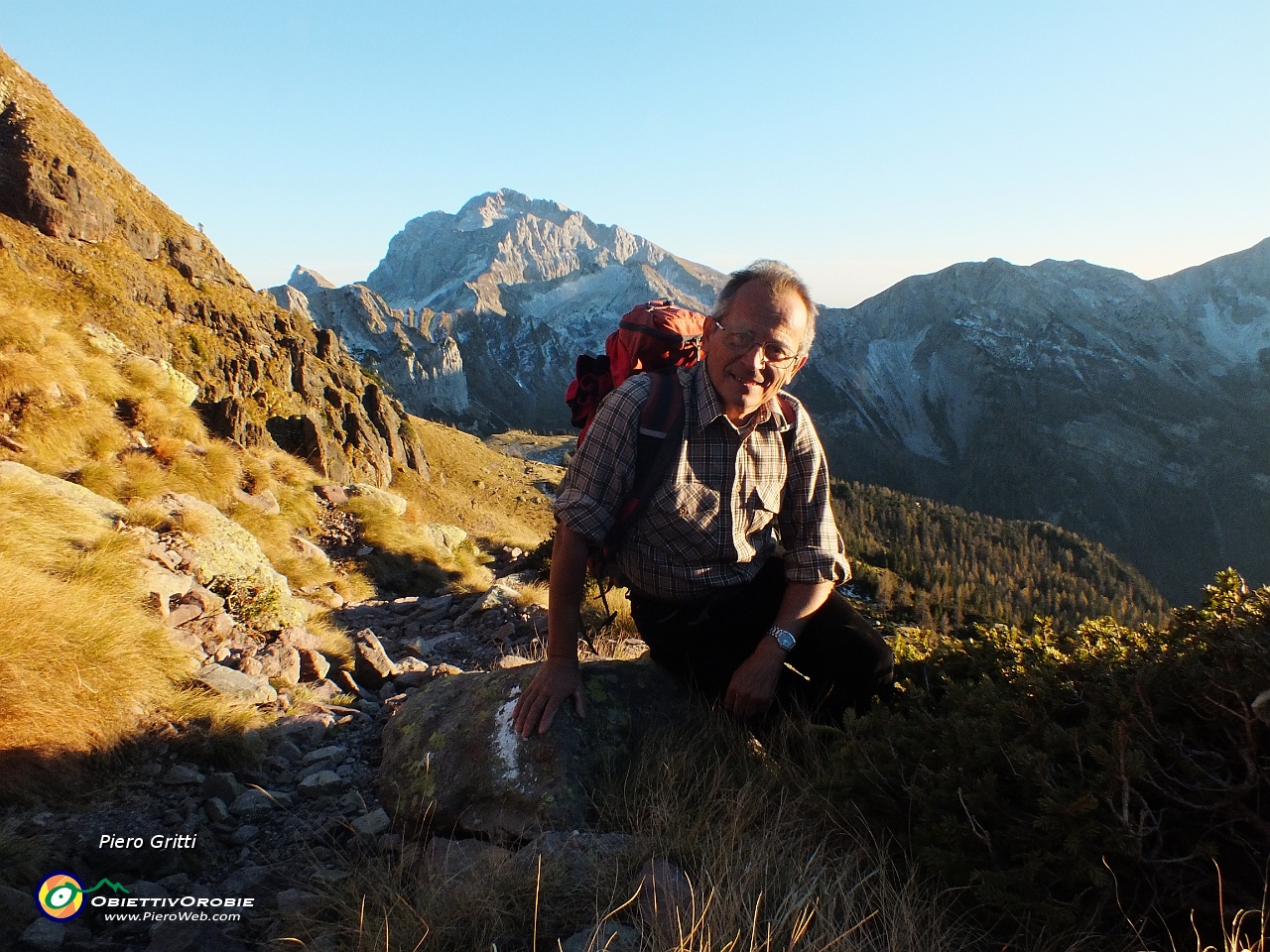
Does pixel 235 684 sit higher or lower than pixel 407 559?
higher

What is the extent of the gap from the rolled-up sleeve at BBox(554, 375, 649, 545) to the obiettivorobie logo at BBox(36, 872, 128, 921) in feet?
7.90

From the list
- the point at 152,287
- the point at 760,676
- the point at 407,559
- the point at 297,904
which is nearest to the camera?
the point at 297,904

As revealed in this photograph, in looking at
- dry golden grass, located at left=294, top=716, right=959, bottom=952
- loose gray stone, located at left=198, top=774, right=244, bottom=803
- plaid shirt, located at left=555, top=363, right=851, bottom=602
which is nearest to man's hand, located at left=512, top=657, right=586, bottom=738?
dry golden grass, located at left=294, top=716, right=959, bottom=952

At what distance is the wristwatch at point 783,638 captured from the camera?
3494 mm

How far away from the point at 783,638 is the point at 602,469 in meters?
1.33

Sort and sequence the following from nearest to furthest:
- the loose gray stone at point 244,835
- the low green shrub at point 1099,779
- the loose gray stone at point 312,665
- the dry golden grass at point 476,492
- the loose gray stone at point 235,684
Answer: the low green shrub at point 1099,779 < the loose gray stone at point 244,835 < the loose gray stone at point 235,684 < the loose gray stone at point 312,665 < the dry golden grass at point 476,492

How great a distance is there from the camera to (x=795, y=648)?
379cm

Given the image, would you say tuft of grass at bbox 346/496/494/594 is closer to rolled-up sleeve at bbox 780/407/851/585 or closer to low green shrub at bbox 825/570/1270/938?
rolled-up sleeve at bbox 780/407/851/585

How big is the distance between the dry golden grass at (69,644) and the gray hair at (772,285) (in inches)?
149

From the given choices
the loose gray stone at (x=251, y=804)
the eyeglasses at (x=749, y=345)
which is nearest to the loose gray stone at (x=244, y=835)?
the loose gray stone at (x=251, y=804)

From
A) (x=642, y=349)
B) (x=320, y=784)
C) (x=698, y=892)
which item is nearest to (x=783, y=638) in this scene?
(x=698, y=892)

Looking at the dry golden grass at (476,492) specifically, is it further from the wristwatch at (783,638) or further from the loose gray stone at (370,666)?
the wristwatch at (783,638)

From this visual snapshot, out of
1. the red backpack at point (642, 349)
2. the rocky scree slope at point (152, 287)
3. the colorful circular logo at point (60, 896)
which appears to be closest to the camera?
the colorful circular logo at point (60, 896)

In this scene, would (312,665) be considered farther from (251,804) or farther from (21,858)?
(21,858)
